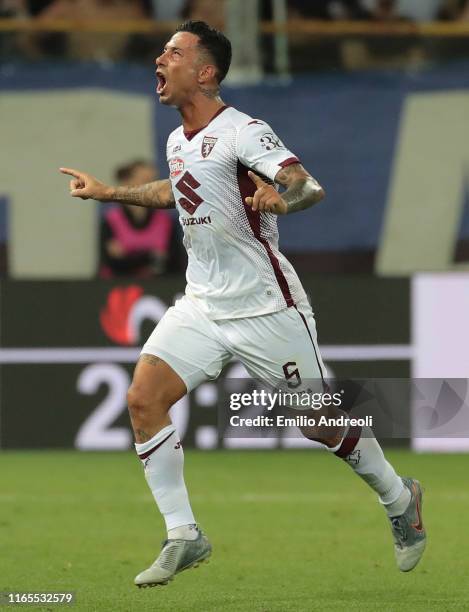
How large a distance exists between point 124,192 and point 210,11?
6118 millimetres

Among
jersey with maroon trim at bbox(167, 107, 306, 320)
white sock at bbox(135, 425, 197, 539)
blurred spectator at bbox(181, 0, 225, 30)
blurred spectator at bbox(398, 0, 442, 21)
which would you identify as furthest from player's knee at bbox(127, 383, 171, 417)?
blurred spectator at bbox(398, 0, 442, 21)

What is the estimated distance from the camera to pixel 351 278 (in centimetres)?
1124

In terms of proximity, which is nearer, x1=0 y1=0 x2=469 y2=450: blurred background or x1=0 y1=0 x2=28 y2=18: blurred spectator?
x1=0 y1=0 x2=469 y2=450: blurred background

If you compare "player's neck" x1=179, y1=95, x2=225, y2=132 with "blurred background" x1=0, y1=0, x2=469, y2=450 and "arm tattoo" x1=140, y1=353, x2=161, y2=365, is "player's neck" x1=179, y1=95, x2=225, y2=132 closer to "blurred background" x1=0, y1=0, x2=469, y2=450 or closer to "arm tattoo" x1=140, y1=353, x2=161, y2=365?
"arm tattoo" x1=140, y1=353, x2=161, y2=365

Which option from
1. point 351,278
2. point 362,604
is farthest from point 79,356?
point 362,604

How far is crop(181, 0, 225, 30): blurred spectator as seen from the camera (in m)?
12.5

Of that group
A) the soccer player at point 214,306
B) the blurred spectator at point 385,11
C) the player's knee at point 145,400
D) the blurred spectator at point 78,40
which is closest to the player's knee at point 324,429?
the soccer player at point 214,306

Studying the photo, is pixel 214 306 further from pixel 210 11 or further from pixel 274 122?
pixel 210 11

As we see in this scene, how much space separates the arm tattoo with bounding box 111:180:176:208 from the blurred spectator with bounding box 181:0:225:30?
5.95 m

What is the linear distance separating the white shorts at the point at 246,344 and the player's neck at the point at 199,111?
30.9 inches

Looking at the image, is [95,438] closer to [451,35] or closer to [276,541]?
[276,541]

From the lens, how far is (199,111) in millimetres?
6445

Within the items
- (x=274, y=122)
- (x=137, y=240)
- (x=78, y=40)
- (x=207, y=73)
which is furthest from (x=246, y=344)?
(x=78, y=40)

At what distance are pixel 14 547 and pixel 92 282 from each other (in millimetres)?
4003
